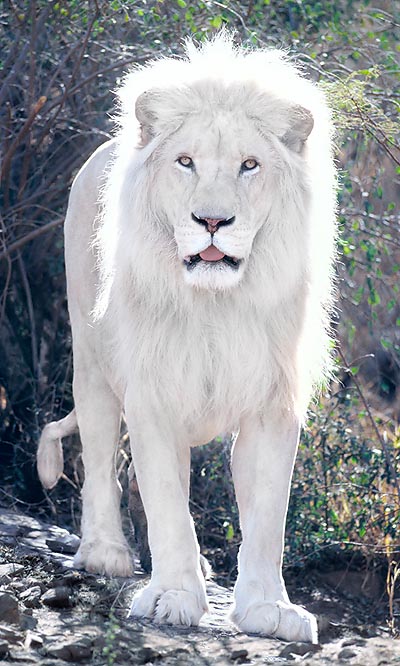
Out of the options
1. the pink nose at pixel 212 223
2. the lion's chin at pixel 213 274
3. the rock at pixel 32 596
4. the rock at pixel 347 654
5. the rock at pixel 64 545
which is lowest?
the rock at pixel 64 545

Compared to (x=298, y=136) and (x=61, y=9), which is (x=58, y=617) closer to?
(x=298, y=136)

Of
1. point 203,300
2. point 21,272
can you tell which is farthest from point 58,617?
point 21,272

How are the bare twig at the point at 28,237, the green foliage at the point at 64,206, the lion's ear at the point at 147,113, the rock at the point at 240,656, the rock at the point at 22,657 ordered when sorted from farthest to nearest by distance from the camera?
the bare twig at the point at 28,237 → the green foliage at the point at 64,206 → the lion's ear at the point at 147,113 → the rock at the point at 240,656 → the rock at the point at 22,657

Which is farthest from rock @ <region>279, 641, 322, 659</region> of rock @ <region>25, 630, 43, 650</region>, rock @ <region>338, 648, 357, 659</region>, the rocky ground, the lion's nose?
the lion's nose

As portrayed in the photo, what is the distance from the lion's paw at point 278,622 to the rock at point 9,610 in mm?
656

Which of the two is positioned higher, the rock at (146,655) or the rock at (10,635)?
the rock at (146,655)

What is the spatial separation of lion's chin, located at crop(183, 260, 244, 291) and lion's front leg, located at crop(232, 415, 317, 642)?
0.49 m

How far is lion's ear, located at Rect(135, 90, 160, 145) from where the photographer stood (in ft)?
13.3

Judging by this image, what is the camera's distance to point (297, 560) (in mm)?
5855

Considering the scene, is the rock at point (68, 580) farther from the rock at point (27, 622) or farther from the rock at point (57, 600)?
the rock at point (27, 622)

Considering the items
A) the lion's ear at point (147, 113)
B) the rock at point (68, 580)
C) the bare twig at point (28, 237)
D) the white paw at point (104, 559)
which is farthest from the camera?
the bare twig at point (28, 237)

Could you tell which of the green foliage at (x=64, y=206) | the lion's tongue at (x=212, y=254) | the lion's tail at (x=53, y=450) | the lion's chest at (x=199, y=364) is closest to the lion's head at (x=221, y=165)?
the lion's tongue at (x=212, y=254)

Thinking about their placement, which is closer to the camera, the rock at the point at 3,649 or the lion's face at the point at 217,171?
the rock at the point at 3,649

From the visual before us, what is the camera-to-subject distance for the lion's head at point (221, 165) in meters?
3.83
